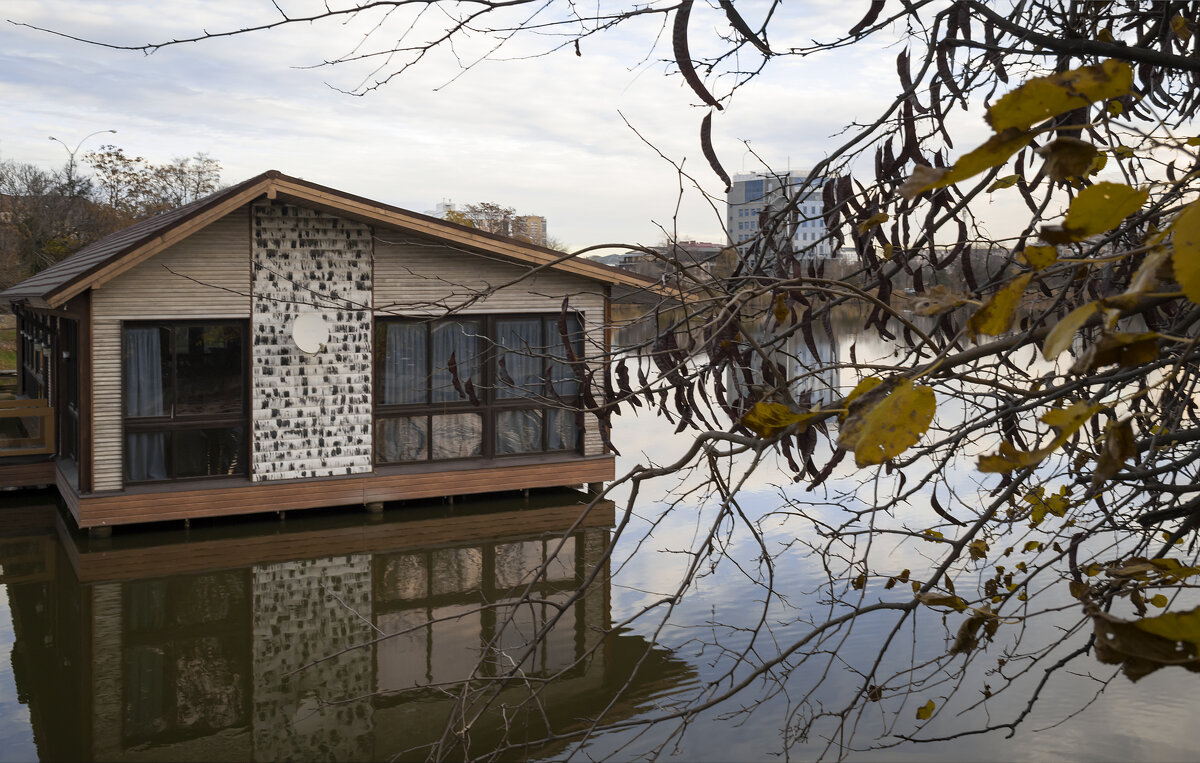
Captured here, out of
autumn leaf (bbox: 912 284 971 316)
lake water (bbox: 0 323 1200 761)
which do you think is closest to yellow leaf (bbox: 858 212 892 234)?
autumn leaf (bbox: 912 284 971 316)

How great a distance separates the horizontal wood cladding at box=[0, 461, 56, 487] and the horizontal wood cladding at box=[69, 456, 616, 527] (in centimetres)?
71

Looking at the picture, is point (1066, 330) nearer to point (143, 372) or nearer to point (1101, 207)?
point (1101, 207)

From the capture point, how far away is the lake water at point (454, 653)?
5.20m

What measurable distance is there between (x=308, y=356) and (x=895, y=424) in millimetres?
10358

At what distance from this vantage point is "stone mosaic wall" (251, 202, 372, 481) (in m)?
10.5

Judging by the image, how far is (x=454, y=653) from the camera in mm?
6660

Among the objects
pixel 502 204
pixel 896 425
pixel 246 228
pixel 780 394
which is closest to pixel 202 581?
pixel 246 228

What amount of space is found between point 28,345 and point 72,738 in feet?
43.6

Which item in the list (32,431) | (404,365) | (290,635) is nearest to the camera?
(290,635)

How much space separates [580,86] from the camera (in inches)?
135

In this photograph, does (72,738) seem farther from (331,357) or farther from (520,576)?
(331,357)

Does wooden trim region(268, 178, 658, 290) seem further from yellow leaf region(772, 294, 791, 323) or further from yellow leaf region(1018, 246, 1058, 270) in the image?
yellow leaf region(1018, 246, 1058, 270)

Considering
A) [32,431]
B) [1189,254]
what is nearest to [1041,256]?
[1189,254]

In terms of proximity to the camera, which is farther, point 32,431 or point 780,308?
→ point 32,431
